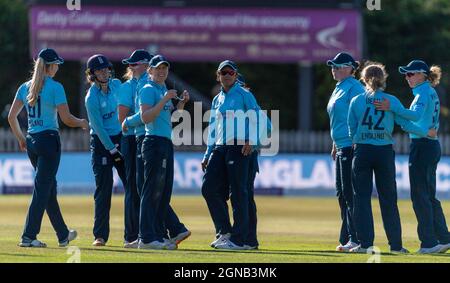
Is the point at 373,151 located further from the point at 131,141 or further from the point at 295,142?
the point at 295,142

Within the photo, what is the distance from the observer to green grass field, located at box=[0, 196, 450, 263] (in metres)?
13.6

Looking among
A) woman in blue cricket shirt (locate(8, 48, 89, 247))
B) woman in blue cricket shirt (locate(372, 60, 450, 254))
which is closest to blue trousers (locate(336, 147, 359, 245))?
woman in blue cricket shirt (locate(372, 60, 450, 254))

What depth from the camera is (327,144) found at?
32844mm

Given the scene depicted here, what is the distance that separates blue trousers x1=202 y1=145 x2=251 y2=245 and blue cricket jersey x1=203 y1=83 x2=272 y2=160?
14cm

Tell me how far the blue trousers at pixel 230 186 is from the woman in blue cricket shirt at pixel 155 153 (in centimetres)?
92

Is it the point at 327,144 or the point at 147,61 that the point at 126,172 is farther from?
the point at 327,144

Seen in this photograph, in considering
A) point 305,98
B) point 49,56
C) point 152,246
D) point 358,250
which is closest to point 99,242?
point 152,246

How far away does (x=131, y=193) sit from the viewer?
1526 cm

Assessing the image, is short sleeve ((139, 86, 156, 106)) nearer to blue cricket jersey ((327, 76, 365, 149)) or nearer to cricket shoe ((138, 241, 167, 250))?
cricket shoe ((138, 241, 167, 250))

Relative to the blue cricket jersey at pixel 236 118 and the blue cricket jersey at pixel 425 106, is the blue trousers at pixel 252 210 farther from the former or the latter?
the blue cricket jersey at pixel 425 106

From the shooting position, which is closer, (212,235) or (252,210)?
(252,210)

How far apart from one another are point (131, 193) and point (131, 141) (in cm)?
63

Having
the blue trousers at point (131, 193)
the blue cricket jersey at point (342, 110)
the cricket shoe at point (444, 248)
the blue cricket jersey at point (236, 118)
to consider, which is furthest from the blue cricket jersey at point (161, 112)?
the cricket shoe at point (444, 248)

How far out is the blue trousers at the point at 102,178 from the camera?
1534 cm
